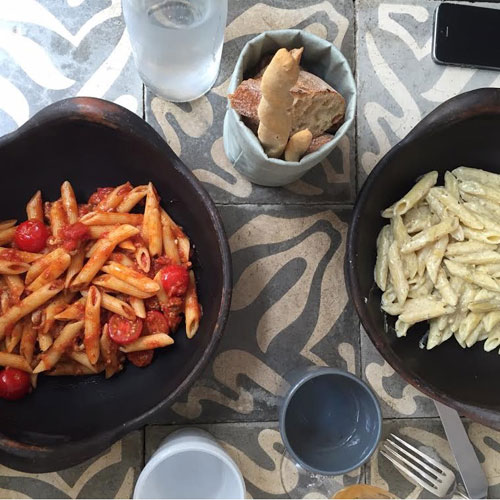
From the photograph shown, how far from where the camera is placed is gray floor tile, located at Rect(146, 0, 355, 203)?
121 cm

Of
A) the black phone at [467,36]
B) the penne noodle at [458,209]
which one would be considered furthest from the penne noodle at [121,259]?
the black phone at [467,36]

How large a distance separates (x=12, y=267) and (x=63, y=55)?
1.44 ft

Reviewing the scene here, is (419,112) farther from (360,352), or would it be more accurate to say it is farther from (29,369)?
(29,369)

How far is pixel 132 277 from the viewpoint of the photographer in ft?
3.40

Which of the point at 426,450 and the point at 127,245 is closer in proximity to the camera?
the point at 127,245

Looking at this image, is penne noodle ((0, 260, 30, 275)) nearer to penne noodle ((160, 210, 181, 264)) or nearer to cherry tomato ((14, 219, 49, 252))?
cherry tomato ((14, 219, 49, 252))

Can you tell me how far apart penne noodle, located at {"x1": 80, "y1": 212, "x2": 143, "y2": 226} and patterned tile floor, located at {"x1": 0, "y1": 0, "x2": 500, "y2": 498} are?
185 mm

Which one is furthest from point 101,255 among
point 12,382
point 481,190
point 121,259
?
point 481,190

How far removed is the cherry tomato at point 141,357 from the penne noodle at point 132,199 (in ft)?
0.83

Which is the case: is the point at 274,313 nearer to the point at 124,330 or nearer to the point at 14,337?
the point at 124,330

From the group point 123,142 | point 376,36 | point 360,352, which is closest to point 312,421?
point 360,352

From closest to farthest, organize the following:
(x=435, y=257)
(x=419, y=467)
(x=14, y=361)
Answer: (x=14, y=361), (x=435, y=257), (x=419, y=467)

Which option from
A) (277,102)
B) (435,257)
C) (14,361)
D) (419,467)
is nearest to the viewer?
(277,102)

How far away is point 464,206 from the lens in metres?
1.13
